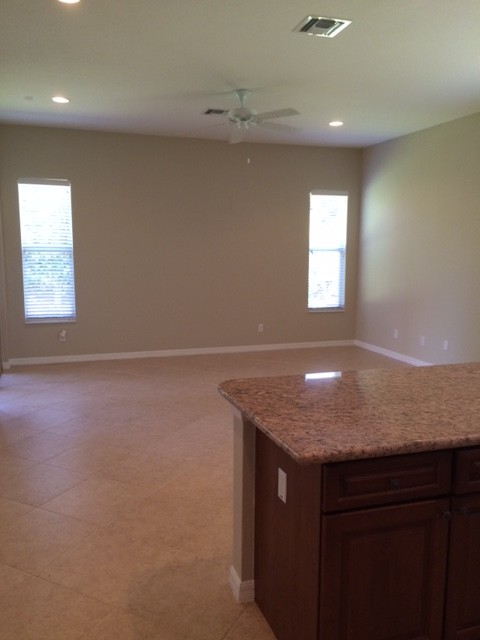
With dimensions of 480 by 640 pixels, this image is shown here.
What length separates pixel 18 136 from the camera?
240 inches

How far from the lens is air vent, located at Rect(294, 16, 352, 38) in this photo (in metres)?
3.12

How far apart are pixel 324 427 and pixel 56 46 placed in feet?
11.0

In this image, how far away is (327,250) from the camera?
24.8 feet

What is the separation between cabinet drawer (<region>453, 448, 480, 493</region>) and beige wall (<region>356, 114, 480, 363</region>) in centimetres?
417

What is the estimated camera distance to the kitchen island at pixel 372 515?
1530 millimetres

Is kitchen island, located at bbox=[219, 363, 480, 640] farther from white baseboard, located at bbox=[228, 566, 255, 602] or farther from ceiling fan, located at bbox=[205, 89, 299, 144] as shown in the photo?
ceiling fan, located at bbox=[205, 89, 299, 144]

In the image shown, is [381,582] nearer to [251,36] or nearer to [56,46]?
[251,36]

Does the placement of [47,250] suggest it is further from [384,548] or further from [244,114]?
[384,548]

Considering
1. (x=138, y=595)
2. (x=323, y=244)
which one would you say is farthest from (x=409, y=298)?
(x=138, y=595)

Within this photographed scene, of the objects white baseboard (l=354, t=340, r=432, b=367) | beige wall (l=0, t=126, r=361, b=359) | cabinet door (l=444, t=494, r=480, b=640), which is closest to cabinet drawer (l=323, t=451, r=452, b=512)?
cabinet door (l=444, t=494, r=480, b=640)

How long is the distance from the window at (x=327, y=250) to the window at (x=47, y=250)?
3.36 m

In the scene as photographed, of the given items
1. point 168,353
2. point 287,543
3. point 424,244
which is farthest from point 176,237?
point 287,543

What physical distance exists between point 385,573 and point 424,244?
5.25m

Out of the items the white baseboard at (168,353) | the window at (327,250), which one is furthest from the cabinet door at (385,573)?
the window at (327,250)
